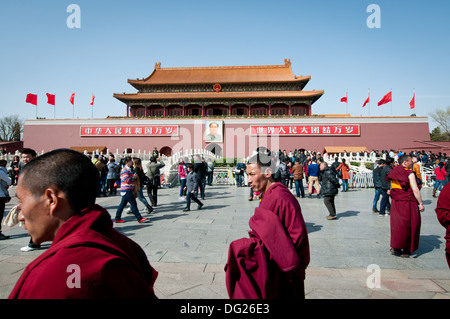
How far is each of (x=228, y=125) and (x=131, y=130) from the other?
9.97 meters

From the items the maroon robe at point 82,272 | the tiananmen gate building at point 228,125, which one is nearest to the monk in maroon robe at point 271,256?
the maroon robe at point 82,272

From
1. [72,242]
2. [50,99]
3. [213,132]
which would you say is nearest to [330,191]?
[72,242]

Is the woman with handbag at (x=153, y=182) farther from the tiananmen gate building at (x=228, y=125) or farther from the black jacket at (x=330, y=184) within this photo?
the tiananmen gate building at (x=228, y=125)

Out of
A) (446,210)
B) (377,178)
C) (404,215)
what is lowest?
(404,215)

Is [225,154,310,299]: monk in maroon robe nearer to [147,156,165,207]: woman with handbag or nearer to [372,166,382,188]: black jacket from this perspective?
[372,166,382,188]: black jacket

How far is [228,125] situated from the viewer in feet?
93.3

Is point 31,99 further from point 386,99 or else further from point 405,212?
point 386,99

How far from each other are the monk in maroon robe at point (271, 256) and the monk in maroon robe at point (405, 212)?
312cm

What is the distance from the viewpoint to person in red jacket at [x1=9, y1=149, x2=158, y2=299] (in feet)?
2.75

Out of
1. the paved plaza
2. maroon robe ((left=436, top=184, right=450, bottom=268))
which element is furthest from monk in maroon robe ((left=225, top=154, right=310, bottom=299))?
maroon robe ((left=436, top=184, right=450, bottom=268))

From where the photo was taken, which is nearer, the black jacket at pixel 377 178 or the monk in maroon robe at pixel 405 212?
the monk in maroon robe at pixel 405 212

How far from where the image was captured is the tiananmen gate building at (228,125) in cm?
2708
